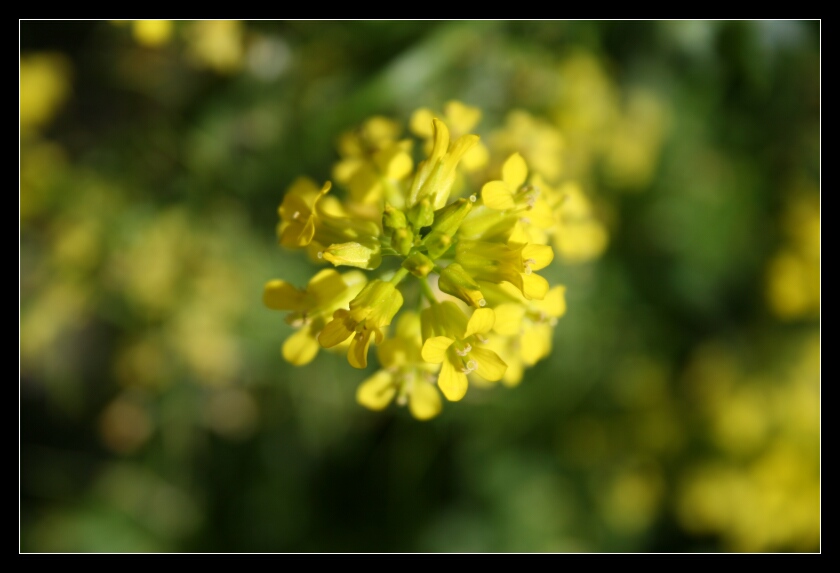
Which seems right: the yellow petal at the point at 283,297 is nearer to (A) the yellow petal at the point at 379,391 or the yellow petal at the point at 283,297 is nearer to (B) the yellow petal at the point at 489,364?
(A) the yellow petal at the point at 379,391

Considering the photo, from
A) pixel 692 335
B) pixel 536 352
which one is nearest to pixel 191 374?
pixel 536 352

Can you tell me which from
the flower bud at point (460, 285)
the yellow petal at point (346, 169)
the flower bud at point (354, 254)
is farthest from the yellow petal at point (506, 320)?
the yellow petal at point (346, 169)

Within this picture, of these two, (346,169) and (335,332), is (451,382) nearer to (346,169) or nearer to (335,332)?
(335,332)

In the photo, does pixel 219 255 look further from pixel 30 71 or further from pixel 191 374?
pixel 30 71

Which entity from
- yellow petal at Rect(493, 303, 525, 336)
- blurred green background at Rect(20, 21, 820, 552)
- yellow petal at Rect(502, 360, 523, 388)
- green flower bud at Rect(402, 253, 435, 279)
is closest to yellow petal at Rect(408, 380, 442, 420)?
yellow petal at Rect(502, 360, 523, 388)
